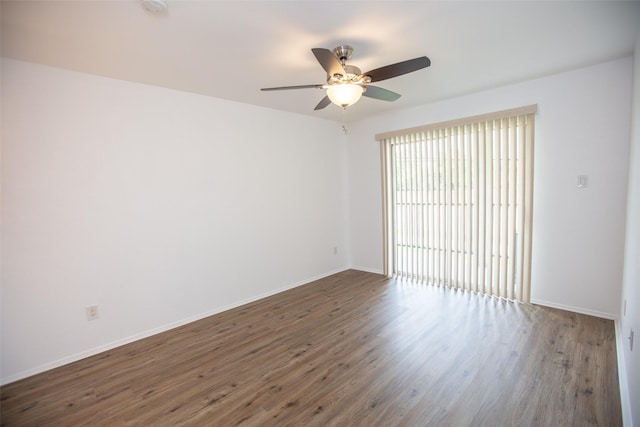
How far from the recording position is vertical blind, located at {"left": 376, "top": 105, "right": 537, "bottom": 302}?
10.9 feet

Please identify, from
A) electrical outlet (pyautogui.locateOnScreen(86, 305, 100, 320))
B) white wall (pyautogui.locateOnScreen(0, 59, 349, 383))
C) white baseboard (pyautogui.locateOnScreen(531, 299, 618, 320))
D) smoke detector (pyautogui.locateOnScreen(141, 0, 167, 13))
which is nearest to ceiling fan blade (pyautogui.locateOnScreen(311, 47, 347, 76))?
smoke detector (pyautogui.locateOnScreen(141, 0, 167, 13))

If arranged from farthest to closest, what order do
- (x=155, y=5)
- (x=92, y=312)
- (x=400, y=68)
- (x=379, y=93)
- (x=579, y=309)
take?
(x=579, y=309)
(x=92, y=312)
(x=379, y=93)
(x=400, y=68)
(x=155, y=5)

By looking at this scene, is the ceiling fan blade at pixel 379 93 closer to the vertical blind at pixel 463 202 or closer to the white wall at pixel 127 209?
the vertical blind at pixel 463 202

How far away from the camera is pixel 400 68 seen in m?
2.04

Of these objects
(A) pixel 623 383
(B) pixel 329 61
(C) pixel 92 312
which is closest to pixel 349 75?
(B) pixel 329 61

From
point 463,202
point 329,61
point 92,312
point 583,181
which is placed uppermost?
point 329,61

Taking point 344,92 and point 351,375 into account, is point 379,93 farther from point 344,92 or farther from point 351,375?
point 351,375

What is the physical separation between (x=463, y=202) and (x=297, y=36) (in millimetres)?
2868

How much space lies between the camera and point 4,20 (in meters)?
1.82

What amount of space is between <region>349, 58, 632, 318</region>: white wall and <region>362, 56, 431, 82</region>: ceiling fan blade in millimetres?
2008

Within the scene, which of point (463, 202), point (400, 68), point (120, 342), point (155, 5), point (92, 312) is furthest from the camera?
point (463, 202)

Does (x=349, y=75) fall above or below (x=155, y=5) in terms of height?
below

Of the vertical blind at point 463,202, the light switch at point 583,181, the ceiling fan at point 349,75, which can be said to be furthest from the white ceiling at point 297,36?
the light switch at point 583,181

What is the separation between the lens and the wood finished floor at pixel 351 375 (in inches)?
73.1
